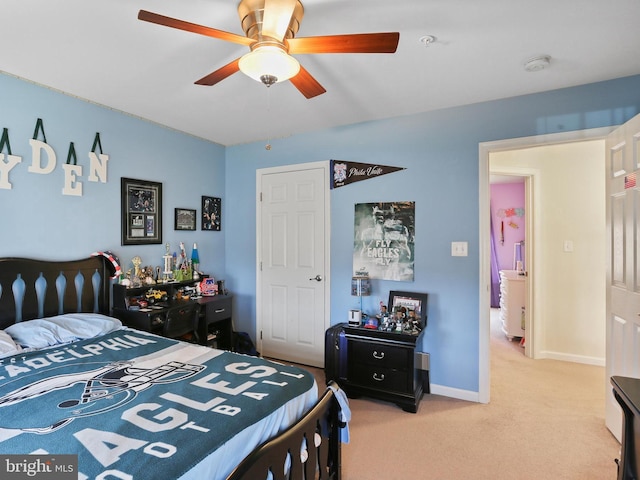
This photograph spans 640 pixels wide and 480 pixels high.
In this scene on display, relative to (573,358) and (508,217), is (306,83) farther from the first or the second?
(508,217)

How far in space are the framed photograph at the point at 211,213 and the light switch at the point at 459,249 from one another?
8.61 ft

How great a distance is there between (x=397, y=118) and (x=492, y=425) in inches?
103

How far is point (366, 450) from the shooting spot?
218cm

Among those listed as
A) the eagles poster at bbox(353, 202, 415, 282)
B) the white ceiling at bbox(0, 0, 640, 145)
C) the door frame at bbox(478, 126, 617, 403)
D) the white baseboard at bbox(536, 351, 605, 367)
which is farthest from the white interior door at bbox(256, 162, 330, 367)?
the white baseboard at bbox(536, 351, 605, 367)

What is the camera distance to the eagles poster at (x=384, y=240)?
10.3 ft

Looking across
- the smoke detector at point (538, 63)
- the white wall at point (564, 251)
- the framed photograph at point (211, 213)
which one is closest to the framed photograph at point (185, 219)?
the framed photograph at point (211, 213)

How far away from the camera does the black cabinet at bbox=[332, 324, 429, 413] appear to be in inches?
106

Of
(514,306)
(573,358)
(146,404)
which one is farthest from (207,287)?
(573,358)

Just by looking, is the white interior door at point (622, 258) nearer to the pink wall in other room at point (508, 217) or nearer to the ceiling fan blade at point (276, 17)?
the ceiling fan blade at point (276, 17)

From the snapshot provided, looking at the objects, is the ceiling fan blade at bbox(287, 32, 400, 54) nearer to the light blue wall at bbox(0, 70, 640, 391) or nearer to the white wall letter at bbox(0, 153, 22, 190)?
the light blue wall at bbox(0, 70, 640, 391)

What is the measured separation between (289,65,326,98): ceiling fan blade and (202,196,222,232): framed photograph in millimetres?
2292

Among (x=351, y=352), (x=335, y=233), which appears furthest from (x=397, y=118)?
(x=351, y=352)

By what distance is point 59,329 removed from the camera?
2.22 metres

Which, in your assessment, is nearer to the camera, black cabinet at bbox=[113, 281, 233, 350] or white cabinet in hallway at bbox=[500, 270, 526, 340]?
black cabinet at bbox=[113, 281, 233, 350]
